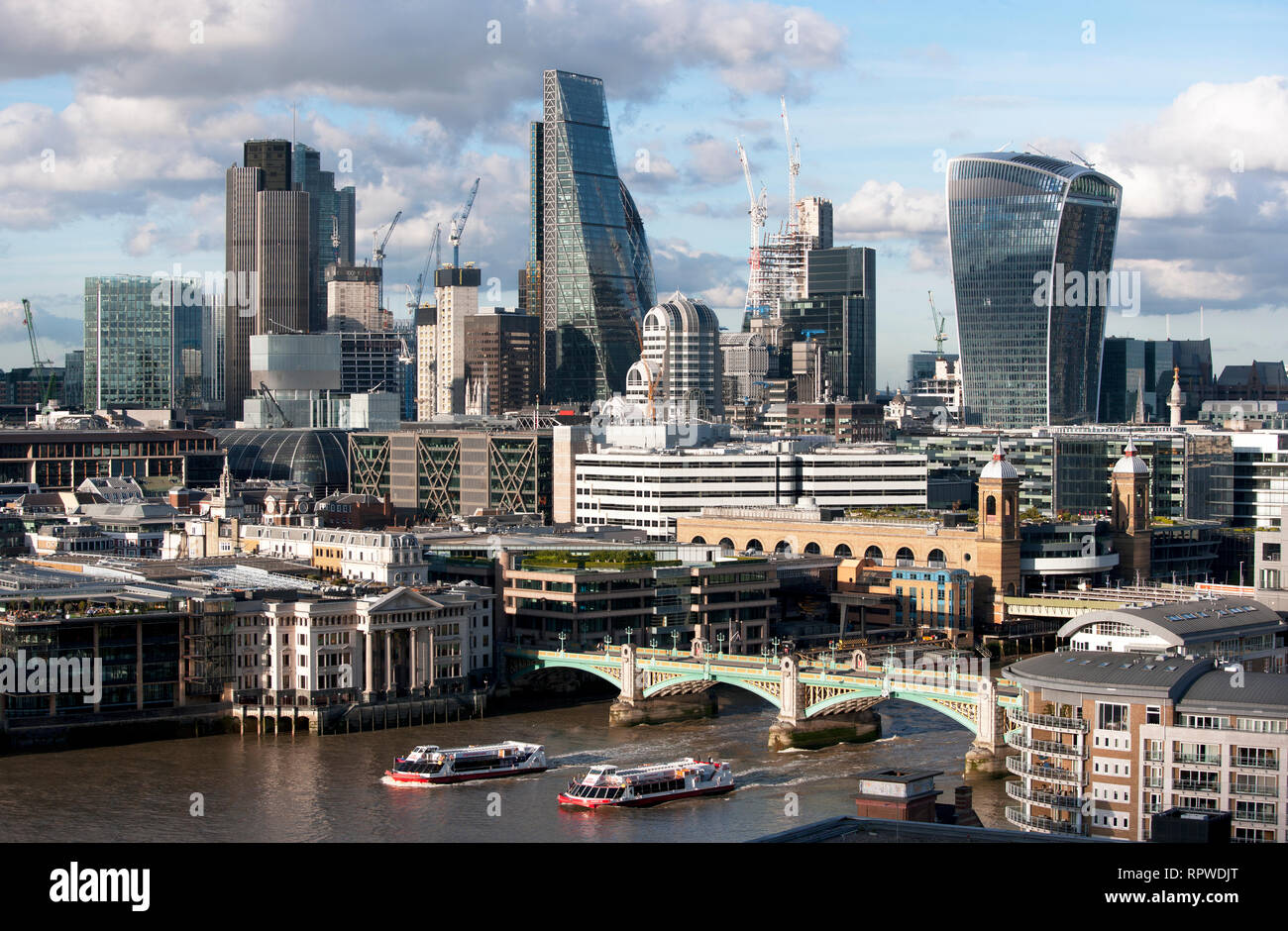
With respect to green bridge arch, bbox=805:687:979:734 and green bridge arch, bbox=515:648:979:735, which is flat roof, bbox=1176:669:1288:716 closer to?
green bridge arch, bbox=515:648:979:735

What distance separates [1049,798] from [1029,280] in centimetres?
12568

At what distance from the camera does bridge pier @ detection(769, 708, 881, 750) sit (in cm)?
5625

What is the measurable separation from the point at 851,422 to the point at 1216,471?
67.2 m

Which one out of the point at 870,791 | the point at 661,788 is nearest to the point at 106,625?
the point at 661,788

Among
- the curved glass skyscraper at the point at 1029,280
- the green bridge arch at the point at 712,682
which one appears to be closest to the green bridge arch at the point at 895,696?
the green bridge arch at the point at 712,682

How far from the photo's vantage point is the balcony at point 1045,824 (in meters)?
38.3

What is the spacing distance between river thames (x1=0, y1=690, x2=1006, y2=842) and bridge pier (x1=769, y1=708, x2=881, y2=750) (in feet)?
1.87

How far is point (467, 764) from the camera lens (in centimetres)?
5122

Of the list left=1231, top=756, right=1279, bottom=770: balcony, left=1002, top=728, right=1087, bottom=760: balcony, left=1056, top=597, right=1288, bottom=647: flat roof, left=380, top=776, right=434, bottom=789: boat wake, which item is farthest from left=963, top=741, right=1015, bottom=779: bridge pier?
left=380, top=776, right=434, bottom=789: boat wake

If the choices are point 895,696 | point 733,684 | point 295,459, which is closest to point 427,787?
point 895,696

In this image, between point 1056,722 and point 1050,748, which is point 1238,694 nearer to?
point 1056,722

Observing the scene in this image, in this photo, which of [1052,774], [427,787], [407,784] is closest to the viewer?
[1052,774]
